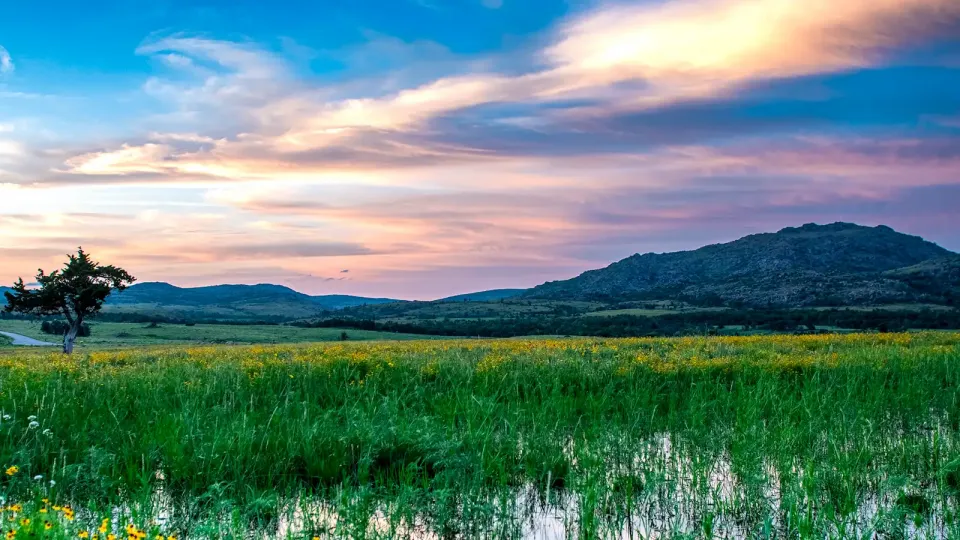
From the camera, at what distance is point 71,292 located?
5128cm

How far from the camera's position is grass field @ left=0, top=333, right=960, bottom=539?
5.23 metres

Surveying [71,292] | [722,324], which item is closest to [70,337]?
[71,292]

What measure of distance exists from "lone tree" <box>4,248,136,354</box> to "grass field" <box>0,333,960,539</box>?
154 ft

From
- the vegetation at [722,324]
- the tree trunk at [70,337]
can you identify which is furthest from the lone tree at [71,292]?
the vegetation at [722,324]

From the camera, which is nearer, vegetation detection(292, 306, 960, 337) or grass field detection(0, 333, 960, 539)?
grass field detection(0, 333, 960, 539)

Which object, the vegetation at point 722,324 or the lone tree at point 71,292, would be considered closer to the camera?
the lone tree at point 71,292

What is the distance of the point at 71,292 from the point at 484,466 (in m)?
55.3

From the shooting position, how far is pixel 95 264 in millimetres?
52594

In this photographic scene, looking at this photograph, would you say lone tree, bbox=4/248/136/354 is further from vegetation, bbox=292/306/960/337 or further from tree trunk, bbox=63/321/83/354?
vegetation, bbox=292/306/960/337

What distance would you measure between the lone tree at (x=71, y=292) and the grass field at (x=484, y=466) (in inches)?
1850

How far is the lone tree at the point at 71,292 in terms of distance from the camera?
165 ft

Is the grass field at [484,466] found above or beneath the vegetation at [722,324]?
above

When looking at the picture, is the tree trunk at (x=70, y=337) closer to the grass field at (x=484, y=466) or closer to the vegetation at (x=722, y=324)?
the grass field at (x=484, y=466)

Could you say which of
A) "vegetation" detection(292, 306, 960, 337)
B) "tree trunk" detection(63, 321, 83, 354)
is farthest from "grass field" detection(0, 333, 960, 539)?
"vegetation" detection(292, 306, 960, 337)
